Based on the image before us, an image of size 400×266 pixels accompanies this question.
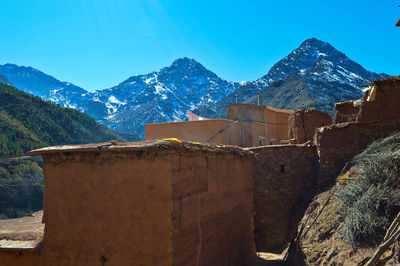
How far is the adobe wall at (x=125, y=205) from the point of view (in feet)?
14.1

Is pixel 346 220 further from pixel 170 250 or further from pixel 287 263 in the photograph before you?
pixel 170 250

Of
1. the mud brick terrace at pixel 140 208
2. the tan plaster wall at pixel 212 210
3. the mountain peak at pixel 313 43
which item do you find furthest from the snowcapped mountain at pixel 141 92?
the mud brick terrace at pixel 140 208

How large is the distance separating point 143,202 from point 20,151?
32776mm

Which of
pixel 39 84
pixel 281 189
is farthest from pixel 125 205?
pixel 39 84

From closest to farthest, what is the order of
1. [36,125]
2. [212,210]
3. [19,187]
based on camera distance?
[212,210]
[19,187]
[36,125]

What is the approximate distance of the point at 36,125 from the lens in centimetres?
4025

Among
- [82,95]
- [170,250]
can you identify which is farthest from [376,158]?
[82,95]

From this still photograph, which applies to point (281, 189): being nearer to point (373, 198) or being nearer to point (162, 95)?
point (373, 198)

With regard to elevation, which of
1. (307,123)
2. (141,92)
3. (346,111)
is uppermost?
(141,92)

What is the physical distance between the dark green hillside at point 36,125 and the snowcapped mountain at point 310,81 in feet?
68.8

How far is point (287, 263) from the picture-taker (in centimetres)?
930

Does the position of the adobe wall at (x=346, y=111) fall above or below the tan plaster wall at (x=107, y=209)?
above

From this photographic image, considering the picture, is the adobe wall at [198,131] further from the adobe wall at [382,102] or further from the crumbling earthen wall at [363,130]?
the adobe wall at [382,102]

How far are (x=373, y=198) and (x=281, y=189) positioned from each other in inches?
248
